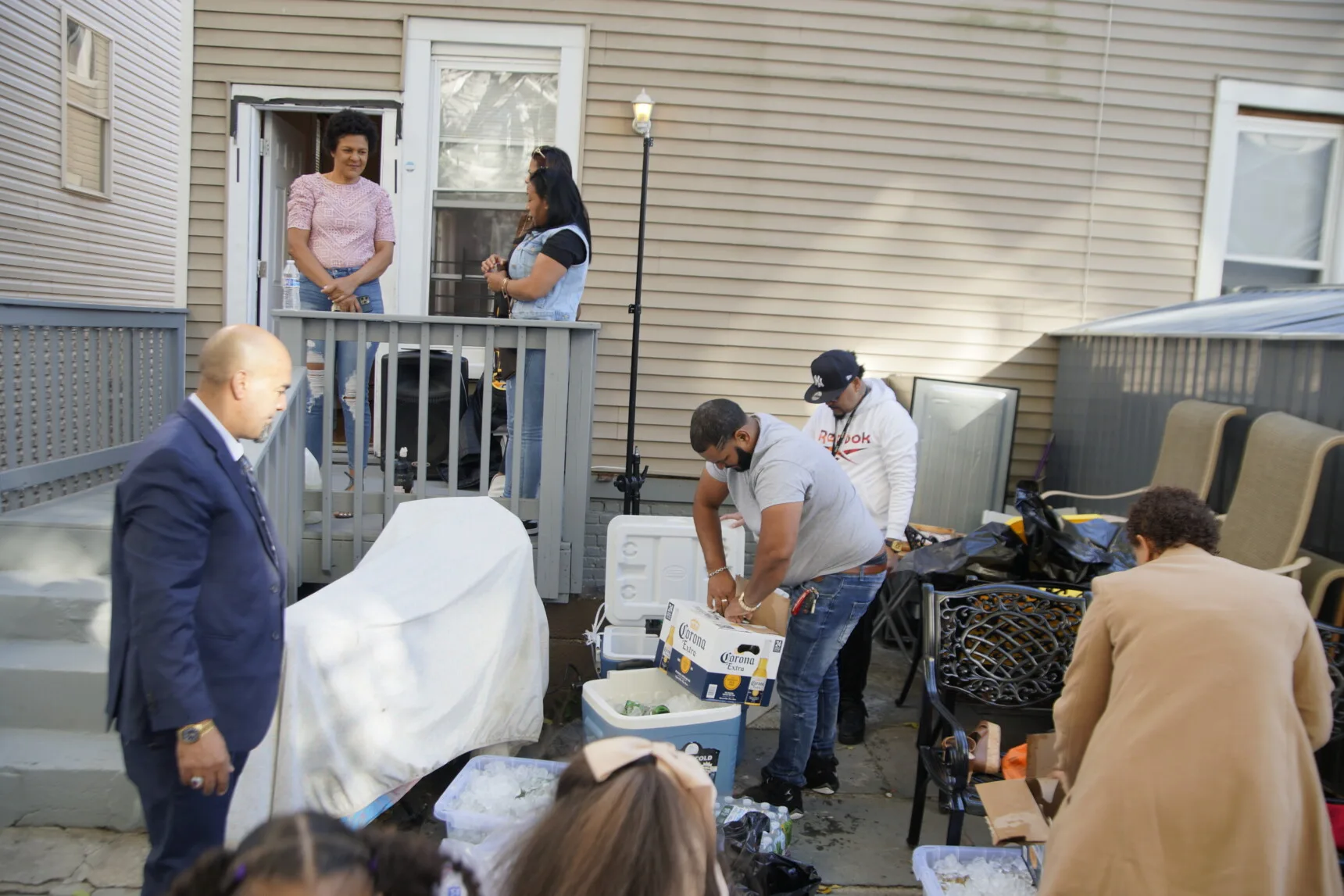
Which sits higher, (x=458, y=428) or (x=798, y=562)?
(x=458, y=428)

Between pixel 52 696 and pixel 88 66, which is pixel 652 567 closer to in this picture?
pixel 52 696

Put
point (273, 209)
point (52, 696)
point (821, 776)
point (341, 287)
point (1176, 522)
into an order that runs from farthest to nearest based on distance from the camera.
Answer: point (273, 209)
point (341, 287)
point (821, 776)
point (52, 696)
point (1176, 522)

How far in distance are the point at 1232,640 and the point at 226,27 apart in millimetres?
6613

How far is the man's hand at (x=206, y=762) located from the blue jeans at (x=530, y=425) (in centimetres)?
278

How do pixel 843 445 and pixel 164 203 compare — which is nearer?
pixel 843 445

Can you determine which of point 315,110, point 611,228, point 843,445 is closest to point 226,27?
point 315,110

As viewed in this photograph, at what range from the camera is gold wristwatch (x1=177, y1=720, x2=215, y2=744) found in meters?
2.29

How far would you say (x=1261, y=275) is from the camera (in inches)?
279

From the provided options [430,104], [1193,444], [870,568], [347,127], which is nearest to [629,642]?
[870,568]

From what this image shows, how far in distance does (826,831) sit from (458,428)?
2.53 meters

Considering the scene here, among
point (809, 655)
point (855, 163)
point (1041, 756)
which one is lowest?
point (1041, 756)

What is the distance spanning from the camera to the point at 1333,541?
4086 millimetres

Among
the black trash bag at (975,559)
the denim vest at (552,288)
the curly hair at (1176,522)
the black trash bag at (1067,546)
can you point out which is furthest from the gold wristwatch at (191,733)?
the black trash bag at (1067,546)

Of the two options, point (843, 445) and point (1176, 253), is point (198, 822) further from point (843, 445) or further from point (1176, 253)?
point (1176, 253)
